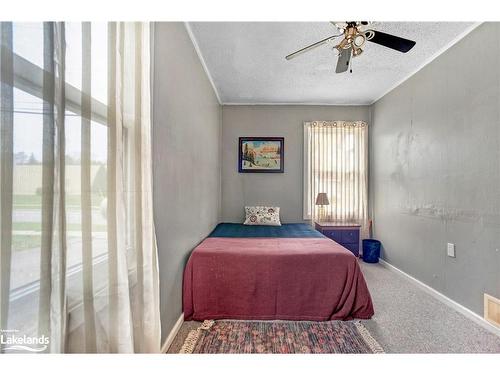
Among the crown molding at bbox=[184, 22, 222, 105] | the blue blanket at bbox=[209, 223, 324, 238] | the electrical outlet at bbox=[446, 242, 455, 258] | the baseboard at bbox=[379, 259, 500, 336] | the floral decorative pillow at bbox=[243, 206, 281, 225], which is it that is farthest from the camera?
the floral decorative pillow at bbox=[243, 206, 281, 225]

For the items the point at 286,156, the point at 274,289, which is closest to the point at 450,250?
the point at 274,289

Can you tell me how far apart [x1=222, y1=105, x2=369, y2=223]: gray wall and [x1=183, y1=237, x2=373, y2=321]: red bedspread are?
80.9 inches

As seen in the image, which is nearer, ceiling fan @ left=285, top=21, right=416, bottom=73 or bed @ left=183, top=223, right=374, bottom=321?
ceiling fan @ left=285, top=21, right=416, bottom=73

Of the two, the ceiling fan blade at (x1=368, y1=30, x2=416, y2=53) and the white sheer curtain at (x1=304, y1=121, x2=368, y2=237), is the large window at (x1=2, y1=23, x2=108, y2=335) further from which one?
the white sheer curtain at (x1=304, y1=121, x2=368, y2=237)

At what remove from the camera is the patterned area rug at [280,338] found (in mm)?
Result: 1627

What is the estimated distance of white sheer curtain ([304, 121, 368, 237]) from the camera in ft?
13.0

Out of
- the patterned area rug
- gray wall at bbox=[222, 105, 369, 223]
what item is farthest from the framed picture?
the patterned area rug

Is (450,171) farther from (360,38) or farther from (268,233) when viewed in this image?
(268,233)

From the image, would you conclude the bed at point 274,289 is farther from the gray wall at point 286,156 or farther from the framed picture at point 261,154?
the framed picture at point 261,154

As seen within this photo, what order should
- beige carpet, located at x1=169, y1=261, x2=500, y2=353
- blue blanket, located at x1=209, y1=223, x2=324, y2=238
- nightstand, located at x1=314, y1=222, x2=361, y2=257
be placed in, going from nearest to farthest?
1. beige carpet, located at x1=169, y1=261, x2=500, y2=353
2. blue blanket, located at x1=209, y1=223, x2=324, y2=238
3. nightstand, located at x1=314, y1=222, x2=361, y2=257

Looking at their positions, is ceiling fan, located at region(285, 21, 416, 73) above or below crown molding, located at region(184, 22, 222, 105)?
below

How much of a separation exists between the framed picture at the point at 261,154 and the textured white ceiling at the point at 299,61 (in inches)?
25.3

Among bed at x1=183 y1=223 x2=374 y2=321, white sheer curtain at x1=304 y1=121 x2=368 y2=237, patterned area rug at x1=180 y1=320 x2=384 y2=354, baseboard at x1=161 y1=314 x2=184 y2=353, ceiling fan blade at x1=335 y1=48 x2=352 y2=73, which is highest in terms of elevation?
ceiling fan blade at x1=335 y1=48 x2=352 y2=73

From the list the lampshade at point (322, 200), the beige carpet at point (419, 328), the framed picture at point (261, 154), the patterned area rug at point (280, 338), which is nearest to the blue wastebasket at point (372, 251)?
the lampshade at point (322, 200)
